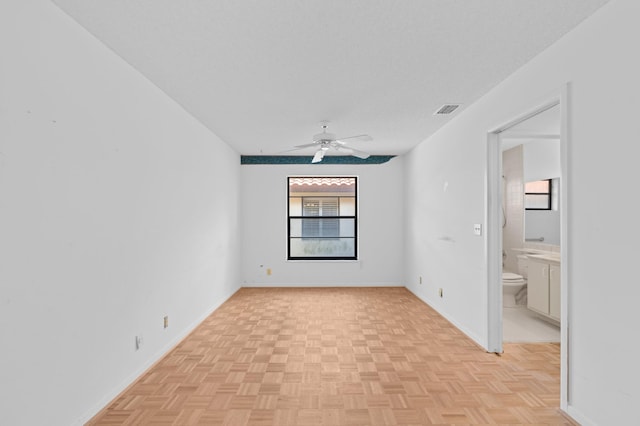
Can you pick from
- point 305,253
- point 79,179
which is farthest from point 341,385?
point 305,253

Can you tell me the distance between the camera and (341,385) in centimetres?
237

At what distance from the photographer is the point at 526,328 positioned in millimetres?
3555

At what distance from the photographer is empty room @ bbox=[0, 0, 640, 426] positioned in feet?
5.36

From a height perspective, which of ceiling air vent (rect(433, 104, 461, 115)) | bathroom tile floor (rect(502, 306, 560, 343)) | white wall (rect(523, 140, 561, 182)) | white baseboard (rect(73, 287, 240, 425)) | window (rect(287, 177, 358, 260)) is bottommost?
bathroom tile floor (rect(502, 306, 560, 343))

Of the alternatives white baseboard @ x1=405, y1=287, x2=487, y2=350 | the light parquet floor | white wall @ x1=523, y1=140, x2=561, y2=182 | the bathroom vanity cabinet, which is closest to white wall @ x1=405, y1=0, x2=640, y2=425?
the light parquet floor

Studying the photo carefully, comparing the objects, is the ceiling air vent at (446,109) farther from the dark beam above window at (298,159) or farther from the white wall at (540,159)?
the dark beam above window at (298,159)

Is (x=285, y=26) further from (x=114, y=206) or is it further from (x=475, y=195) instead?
(x=475, y=195)

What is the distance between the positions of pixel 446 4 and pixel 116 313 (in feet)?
9.42

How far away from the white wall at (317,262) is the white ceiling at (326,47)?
8.27ft

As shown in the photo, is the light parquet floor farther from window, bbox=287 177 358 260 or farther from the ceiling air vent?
the ceiling air vent

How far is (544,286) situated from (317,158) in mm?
3114

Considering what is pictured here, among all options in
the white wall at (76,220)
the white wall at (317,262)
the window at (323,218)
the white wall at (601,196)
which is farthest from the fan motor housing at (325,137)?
the window at (323,218)

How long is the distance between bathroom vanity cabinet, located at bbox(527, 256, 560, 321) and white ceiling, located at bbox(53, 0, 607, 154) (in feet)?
6.78

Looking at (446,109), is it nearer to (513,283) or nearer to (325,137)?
(325,137)
